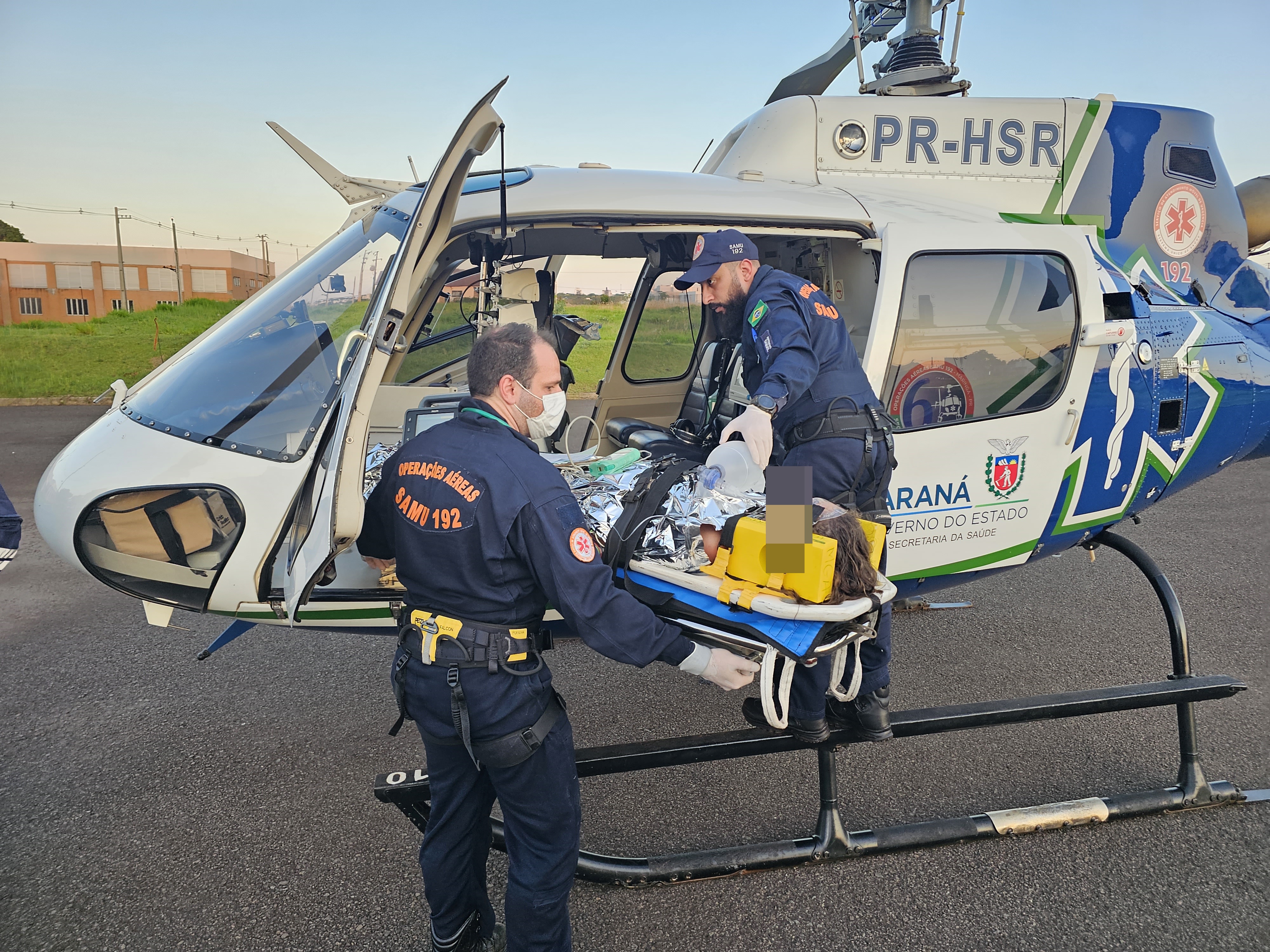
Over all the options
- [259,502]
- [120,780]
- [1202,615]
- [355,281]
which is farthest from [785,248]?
[120,780]

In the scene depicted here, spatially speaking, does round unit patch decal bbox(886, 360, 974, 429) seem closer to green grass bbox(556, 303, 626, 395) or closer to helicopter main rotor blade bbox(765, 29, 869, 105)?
green grass bbox(556, 303, 626, 395)

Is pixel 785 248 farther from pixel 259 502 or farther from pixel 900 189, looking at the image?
pixel 259 502

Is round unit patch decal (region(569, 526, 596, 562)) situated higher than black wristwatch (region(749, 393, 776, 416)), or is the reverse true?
black wristwatch (region(749, 393, 776, 416))

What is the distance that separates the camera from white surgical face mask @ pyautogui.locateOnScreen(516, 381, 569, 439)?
199 cm

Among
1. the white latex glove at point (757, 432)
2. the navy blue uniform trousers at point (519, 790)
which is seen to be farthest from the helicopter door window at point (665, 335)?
the navy blue uniform trousers at point (519, 790)

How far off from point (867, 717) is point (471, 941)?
4.53ft

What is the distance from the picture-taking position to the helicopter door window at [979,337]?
308cm

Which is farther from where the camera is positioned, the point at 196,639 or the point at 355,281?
the point at 196,639

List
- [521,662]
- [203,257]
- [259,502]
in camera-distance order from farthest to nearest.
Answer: [203,257]
[259,502]
[521,662]

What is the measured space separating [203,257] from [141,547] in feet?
177

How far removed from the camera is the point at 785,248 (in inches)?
160

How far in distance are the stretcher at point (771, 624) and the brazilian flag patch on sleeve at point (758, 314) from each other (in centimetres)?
102

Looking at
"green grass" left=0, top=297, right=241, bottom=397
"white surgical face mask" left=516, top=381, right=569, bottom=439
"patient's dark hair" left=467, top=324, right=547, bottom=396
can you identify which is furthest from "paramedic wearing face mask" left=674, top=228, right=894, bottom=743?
"green grass" left=0, top=297, right=241, bottom=397

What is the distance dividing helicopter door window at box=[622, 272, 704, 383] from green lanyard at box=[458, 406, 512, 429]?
3030mm
